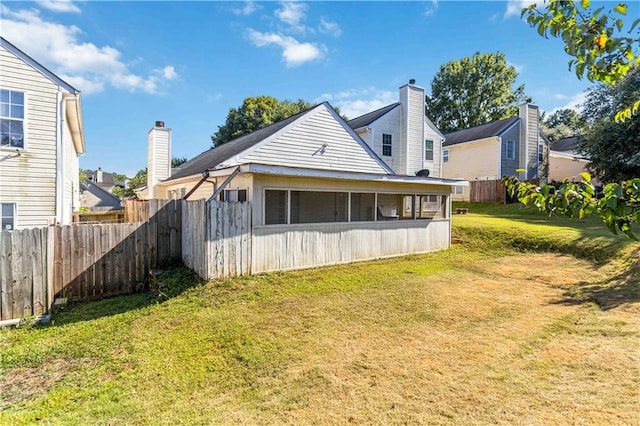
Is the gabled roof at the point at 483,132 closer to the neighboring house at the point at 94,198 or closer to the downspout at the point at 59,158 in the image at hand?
the downspout at the point at 59,158

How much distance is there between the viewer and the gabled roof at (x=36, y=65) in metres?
9.18

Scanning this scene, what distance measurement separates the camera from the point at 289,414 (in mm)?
3229

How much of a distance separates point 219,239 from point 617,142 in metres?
22.7

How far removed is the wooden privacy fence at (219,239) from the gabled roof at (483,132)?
73.9ft

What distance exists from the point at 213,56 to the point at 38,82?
7103 mm

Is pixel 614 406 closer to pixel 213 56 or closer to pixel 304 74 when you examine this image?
pixel 213 56

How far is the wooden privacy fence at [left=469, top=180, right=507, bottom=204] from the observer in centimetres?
2268

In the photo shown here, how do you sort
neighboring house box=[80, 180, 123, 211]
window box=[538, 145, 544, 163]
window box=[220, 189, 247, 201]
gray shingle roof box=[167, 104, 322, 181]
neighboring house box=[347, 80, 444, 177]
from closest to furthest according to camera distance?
window box=[220, 189, 247, 201] → gray shingle roof box=[167, 104, 322, 181] → neighboring house box=[347, 80, 444, 177] → window box=[538, 145, 544, 163] → neighboring house box=[80, 180, 123, 211]

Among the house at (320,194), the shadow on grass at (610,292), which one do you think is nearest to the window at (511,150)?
the house at (320,194)

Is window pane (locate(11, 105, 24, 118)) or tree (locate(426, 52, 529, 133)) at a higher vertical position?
tree (locate(426, 52, 529, 133))

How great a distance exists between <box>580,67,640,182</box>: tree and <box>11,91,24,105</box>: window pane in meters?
25.9

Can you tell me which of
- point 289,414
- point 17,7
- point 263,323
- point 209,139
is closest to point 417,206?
point 263,323

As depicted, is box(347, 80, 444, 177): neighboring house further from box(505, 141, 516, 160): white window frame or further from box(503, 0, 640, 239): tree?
box(503, 0, 640, 239): tree

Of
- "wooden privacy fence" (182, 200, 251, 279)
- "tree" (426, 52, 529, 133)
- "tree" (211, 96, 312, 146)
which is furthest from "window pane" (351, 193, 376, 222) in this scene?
"tree" (426, 52, 529, 133)
